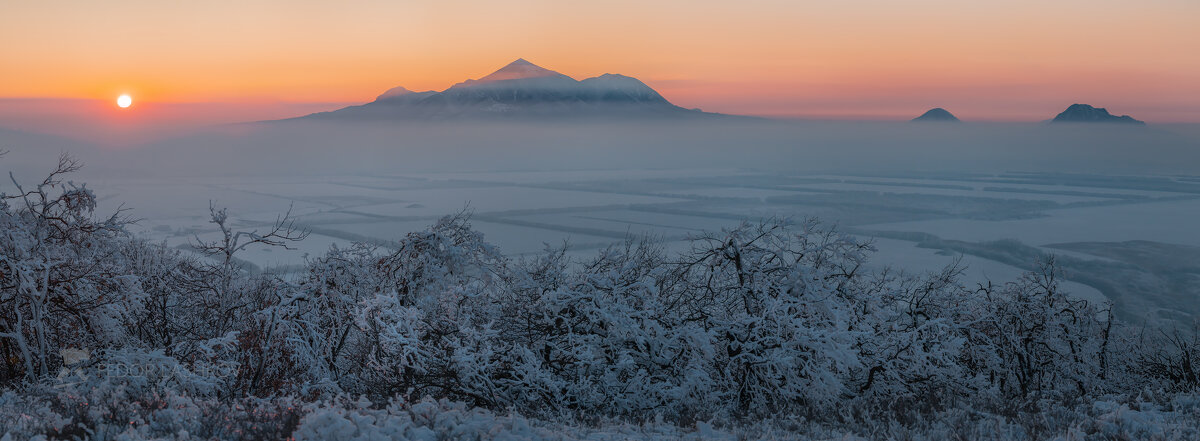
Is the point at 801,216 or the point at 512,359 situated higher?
the point at 512,359

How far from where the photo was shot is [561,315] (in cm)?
1326

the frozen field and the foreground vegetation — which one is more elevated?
the foreground vegetation

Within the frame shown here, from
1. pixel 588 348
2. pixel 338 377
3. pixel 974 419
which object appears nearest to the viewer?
pixel 974 419

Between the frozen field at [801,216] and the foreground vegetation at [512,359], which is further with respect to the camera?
the frozen field at [801,216]

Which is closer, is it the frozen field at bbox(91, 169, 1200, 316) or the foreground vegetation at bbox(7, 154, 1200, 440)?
the foreground vegetation at bbox(7, 154, 1200, 440)

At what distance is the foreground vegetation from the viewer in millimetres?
8758

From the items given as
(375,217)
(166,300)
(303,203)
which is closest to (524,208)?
(375,217)

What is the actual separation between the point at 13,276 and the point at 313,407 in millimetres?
8681

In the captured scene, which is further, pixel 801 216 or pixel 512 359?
pixel 801 216

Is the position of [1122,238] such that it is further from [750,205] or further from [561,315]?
[561,315]

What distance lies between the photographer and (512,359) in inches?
479

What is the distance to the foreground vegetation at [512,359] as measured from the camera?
876cm

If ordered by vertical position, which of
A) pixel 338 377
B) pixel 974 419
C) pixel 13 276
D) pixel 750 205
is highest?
pixel 13 276

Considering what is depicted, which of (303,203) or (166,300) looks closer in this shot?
(166,300)
